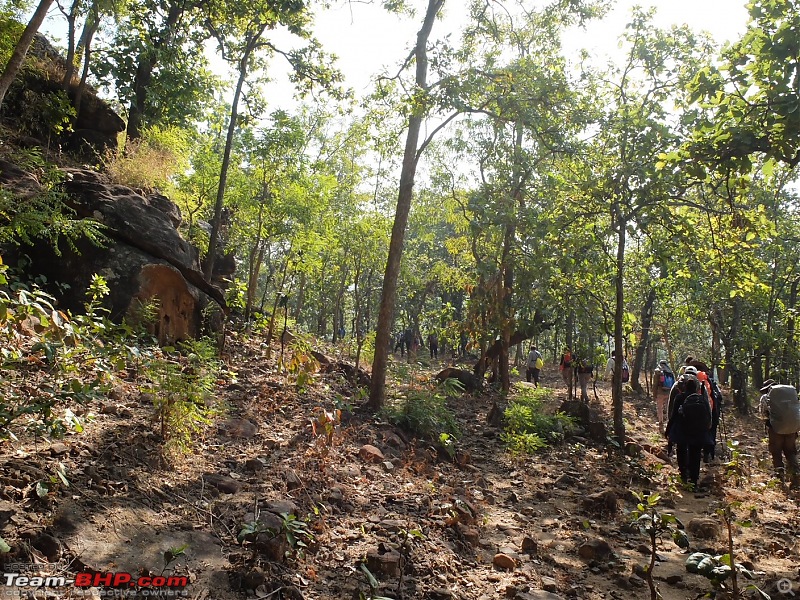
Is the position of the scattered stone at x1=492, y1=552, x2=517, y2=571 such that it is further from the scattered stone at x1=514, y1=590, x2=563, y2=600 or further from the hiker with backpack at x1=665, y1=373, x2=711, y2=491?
the hiker with backpack at x1=665, y1=373, x2=711, y2=491

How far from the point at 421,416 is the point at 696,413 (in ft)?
14.5

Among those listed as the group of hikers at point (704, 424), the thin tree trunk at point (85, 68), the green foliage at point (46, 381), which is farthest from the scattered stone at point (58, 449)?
the thin tree trunk at point (85, 68)

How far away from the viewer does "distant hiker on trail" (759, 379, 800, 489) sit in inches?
308

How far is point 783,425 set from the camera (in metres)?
7.87

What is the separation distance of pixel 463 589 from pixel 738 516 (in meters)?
4.41

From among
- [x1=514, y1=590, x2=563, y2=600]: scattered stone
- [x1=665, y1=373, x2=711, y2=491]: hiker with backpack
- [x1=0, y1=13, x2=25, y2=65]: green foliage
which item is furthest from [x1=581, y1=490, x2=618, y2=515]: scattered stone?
[x1=0, y1=13, x2=25, y2=65]: green foliage

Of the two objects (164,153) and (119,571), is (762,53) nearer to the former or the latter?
(119,571)

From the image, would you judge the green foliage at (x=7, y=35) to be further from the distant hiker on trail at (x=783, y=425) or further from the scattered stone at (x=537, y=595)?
the distant hiker on trail at (x=783, y=425)

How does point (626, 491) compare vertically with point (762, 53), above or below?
below

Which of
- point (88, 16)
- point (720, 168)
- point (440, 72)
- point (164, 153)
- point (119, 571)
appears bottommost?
point (119, 571)

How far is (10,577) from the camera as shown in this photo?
2.75 metres

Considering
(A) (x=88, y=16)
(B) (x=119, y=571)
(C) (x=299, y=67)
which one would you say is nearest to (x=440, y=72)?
(C) (x=299, y=67)

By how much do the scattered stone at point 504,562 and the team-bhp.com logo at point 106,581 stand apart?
285cm

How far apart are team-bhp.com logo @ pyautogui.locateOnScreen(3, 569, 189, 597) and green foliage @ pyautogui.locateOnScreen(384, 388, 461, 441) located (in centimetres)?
589
